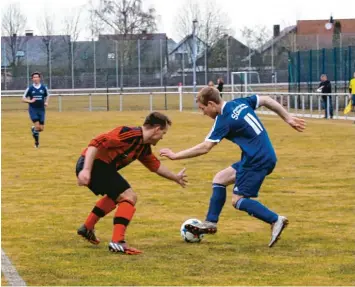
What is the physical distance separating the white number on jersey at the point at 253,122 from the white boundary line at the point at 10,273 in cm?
257

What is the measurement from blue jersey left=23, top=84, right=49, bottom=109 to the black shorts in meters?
15.0

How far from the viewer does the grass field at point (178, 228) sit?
7.93 m

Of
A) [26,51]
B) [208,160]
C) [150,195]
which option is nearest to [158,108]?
[26,51]

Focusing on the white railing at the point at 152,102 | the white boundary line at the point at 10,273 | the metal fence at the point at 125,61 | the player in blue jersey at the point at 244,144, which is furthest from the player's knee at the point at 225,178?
the metal fence at the point at 125,61

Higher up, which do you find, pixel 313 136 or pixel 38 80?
pixel 38 80

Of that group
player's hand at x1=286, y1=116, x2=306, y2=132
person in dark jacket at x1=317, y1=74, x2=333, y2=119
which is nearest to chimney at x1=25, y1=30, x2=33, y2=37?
person in dark jacket at x1=317, y1=74, x2=333, y2=119

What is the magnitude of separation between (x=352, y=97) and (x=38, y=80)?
1351 centimetres

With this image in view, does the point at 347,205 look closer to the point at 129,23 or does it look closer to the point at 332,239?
the point at 332,239

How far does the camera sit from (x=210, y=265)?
27.2 feet

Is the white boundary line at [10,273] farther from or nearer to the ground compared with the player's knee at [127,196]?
nearer to the ground

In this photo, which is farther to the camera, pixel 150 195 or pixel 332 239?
pixel 150 195

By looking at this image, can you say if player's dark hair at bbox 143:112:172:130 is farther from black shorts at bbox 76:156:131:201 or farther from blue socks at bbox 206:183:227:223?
blue socks at bbox 206:183:227:223

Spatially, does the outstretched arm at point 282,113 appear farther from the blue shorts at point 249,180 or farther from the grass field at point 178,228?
the grass field at point 178,228

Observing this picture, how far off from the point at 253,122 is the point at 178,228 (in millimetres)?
1896
